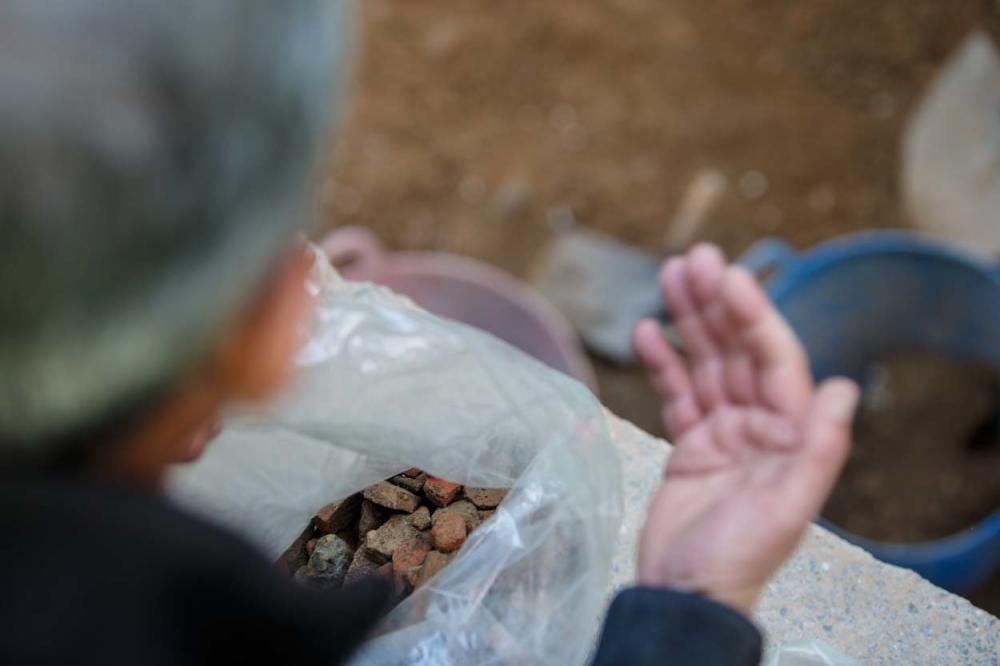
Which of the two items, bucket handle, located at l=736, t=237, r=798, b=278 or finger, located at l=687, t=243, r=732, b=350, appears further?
bucket handle, located at l=736, t=237, r=798, b=278

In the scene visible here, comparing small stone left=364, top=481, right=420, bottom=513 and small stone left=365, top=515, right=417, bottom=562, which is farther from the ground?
small stone left=364, top=481, right=420, bottom=513

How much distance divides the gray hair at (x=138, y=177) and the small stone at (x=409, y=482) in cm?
49

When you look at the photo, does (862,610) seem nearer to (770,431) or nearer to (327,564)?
(770,431)

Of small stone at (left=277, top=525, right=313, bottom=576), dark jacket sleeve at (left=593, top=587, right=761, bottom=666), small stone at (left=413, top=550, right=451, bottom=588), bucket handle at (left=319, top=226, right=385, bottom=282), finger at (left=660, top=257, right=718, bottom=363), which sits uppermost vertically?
finger at (left=660, top=257, right=718, bottom=363)

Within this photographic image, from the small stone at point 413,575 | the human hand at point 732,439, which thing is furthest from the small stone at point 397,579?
the human hand at point 732,439

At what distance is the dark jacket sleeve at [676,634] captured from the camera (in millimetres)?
602

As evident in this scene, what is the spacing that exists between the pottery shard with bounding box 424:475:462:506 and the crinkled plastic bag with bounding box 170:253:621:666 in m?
0.04

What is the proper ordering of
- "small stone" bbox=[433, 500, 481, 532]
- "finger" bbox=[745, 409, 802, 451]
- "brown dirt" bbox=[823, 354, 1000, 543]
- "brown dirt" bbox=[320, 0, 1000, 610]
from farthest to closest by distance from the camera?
"brown dirt" bbox=[320, 0, 1000, 610]
"brown dirt" bbox=[823, 354, 1000, 543]
"small stone" bbox=[433, 500, 481, 532]
"finger" bbox=[745, 409, 802, 451]

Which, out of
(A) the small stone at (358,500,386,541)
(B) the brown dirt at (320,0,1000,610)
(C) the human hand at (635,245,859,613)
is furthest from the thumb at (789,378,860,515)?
(B) the brown dirt at (320,0,1000,610)

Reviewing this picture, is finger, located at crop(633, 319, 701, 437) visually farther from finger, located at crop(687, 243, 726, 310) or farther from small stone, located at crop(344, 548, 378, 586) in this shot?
small stone, located at crop(344, 548, 378, 586)

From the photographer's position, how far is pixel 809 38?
220cm

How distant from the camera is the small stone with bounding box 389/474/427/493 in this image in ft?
2.76

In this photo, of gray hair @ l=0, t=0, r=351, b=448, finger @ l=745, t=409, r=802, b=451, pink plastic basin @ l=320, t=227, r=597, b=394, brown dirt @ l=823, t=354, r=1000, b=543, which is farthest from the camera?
brown dirt @ l=823, t=354, r=1000, b=543

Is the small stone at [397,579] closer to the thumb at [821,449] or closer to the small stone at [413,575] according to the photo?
the small stone at [413,575]
